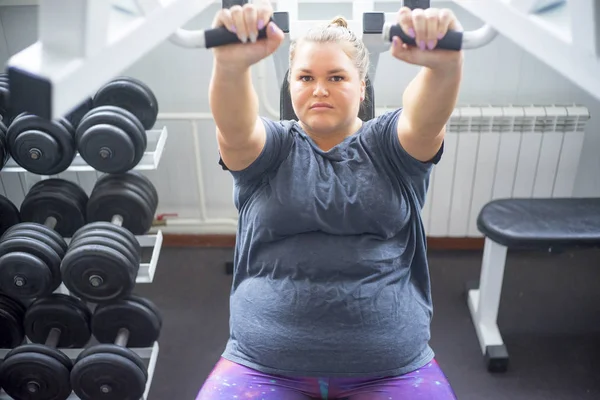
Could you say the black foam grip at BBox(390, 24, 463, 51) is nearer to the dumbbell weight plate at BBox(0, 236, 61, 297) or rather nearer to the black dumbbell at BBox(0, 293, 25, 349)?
the dumbbell weight plate at BBox(0, 236, 61, 297)

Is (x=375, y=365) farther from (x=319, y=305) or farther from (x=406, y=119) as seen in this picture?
(x=406, y=119)

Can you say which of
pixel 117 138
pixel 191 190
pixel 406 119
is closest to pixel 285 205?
pixel 406 119

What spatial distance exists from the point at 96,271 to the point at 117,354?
0.25 m

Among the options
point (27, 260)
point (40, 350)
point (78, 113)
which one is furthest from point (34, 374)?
point (78, 113)

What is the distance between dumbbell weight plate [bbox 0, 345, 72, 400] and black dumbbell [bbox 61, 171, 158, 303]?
20 cm

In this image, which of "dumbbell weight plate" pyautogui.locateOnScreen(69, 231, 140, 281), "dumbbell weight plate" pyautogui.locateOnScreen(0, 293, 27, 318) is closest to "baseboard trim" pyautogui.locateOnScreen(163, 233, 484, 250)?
"dumbbell weight plate" pyautogui.locateOnScreen(0, 293, 27, 318)

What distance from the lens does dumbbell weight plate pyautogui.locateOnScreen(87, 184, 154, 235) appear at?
1.86 m

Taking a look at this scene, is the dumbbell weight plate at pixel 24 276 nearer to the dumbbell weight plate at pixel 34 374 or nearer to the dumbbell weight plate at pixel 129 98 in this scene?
the dumbbell weight plate at pixel 34 374

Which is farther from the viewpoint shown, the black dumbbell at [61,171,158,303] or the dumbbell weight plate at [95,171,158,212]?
the dumbbell weight plate at [95,171,158,212]

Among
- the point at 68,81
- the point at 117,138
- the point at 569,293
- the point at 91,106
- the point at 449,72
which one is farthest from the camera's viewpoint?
the point at 569,293

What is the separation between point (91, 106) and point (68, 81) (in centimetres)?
157

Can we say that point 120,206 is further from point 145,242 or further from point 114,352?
point 114,352

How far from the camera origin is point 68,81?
53 centimetres

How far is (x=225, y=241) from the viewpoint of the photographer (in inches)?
113
